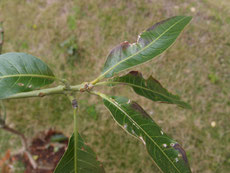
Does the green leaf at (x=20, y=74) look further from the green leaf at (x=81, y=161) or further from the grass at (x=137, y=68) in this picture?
the grass at (x=137, y=68)

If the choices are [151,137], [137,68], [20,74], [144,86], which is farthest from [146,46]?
[137,68]

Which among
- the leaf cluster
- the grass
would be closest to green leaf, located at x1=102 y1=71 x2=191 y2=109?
the leaf cluster

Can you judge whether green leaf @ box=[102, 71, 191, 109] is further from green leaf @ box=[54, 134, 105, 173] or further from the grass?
the grass

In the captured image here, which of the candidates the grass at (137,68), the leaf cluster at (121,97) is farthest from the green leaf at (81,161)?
the grass at (137,68)

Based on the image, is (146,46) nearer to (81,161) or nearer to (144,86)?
(144,86)

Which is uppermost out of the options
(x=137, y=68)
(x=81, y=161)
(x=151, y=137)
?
(x=137, y=68)

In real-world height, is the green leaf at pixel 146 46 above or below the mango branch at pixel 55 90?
above

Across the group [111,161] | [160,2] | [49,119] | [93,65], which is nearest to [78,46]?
[93,65]
